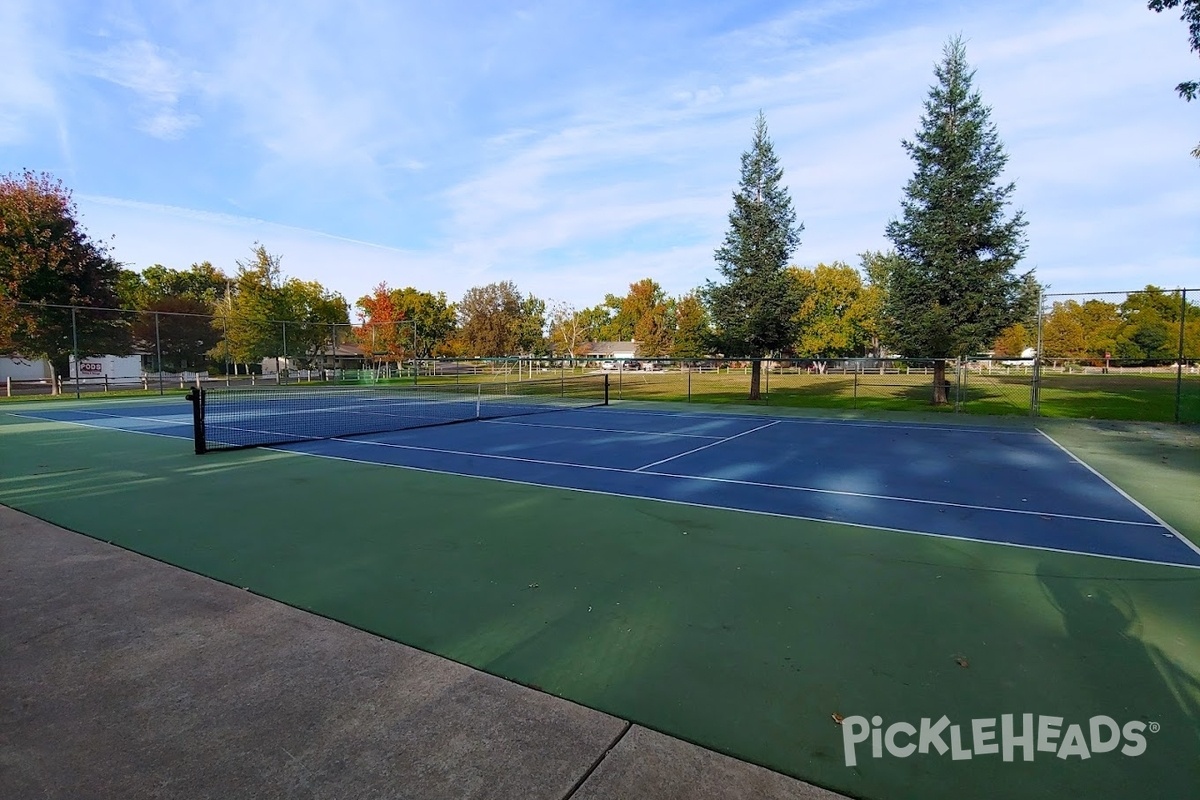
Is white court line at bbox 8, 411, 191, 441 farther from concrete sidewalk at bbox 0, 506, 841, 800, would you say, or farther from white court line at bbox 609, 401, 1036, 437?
white court line at bbox 609, 401, 1036, 437

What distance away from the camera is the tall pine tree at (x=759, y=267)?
25125 millimetres

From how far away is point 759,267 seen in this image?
83.1 ft

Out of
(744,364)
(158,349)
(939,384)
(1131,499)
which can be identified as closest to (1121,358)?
(744,364)

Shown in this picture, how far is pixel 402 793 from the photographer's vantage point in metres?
2.20

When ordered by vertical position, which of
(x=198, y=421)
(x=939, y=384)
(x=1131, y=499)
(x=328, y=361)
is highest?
(x=328, y=361)

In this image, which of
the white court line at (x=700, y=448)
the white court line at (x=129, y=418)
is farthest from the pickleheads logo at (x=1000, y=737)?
the white court line at (x=129, y=418)

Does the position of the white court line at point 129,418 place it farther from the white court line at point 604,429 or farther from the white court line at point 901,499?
the white court line at point 901,499

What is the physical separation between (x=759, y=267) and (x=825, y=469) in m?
17.9

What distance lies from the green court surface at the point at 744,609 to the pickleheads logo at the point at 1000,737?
0.12ft

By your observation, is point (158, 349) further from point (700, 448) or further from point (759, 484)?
point (759, 484)

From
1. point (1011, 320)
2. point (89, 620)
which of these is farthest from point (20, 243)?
point (1011, 320)

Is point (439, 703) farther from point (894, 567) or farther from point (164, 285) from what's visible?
point (164, 285)

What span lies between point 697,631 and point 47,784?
3131mm

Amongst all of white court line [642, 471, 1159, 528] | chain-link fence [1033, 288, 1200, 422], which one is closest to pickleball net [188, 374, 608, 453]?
white court line [642, 471, 1159, 528]
